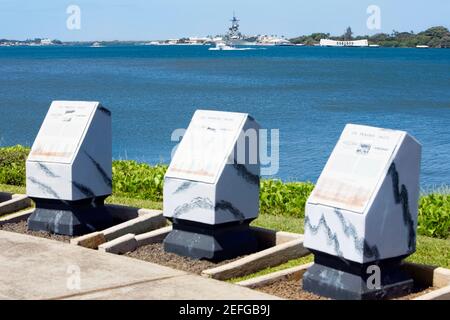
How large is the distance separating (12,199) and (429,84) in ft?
265

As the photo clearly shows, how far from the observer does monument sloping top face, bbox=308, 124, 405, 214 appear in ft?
24.5

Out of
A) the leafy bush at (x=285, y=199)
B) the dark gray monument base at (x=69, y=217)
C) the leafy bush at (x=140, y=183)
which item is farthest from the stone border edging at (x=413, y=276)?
the leafy bush at (x=140, y=183)

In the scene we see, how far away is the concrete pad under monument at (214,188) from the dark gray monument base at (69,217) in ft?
4.36

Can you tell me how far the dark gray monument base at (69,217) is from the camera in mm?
10062

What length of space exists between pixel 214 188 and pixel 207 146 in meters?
0.53

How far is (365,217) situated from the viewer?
732cm

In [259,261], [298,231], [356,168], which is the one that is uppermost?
[356,168]

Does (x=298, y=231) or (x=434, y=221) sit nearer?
(x=298, y=231)

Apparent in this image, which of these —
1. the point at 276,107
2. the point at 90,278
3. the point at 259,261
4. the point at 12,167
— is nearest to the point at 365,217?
the point at 259,261

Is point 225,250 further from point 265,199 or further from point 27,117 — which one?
point 27,117

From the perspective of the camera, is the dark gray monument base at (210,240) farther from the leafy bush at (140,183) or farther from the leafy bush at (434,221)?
the leafy bush at (140,183)

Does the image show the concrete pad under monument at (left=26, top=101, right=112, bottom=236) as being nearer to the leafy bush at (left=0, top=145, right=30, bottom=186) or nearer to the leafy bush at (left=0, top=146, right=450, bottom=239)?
the leafy bush at (left=0, top=146, right=450, bottom=239)
